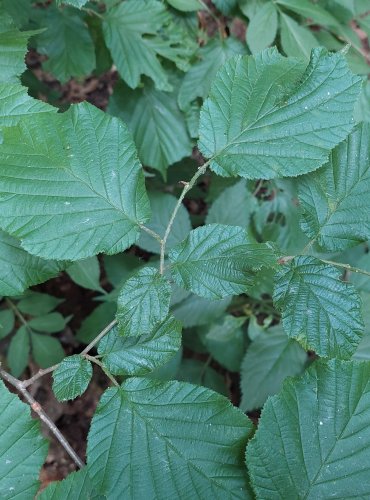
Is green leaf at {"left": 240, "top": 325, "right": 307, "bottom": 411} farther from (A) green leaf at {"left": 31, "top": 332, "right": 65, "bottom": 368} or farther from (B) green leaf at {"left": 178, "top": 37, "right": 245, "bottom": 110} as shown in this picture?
(B) green leaf at {"left": 178, "top": 37, "right": 245, "bottom": 110}

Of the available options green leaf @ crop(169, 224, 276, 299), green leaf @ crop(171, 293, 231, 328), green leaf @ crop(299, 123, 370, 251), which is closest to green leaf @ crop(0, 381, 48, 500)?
green leaf @ crop(169, 224, 276, 299)

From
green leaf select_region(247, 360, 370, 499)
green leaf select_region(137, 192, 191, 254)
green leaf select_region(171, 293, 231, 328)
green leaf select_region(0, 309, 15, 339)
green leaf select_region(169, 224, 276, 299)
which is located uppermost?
green leaf select_region(169, 224, 276, 299)

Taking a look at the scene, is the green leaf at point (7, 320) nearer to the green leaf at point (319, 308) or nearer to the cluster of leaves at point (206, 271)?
the cluster of leaves at point (206, 271)

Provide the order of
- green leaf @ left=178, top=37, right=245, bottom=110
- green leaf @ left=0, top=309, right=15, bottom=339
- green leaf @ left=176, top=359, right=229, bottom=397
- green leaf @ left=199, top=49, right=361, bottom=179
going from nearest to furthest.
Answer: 1. green leaf @ left=199, top=49, right=361, bottom=179
2. green leaf @ left=178, top=37, right=245, bottom=110
3. green leaf @ left=0, top=309, right=15, bottom=339
4. green leaf @ left=176, top=359, right=229, bottom=397

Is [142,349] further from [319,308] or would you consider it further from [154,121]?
[154,121]

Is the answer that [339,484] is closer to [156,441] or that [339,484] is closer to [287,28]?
[156,441]

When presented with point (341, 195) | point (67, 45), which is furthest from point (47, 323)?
point (341, 195)

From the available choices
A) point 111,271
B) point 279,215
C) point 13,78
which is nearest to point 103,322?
point 111,271

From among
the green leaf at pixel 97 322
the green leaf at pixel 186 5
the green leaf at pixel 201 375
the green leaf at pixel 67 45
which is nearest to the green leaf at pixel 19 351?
the green leaf at pixel 97 322

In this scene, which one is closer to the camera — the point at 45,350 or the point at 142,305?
the point at 142,305
